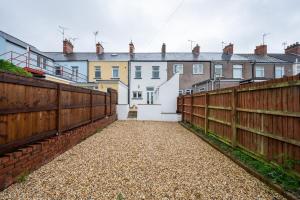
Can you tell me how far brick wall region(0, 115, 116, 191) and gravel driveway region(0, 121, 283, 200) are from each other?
0.50 feet

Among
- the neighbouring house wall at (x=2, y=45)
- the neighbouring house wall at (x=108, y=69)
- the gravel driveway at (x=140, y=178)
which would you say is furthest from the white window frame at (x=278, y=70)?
the neighbouring house wall at (x=2, y=45)

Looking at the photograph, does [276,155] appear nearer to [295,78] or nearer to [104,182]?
[295,78]

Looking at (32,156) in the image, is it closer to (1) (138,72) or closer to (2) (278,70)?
(1) (138,72)

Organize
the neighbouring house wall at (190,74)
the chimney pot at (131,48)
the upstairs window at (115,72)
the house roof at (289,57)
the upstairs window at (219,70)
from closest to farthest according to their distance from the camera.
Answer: the neighbouring house wall at (190,74)
the upstairs window at (219,70)
the upstairs window at (115,72)
the house roof at (289,57)
the chimney pot at (131,48)

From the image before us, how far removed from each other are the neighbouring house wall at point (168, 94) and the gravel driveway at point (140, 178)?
12.4m

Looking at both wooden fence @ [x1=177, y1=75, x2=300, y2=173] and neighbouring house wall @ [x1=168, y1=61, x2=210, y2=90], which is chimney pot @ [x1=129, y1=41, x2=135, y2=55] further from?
wooden fence @ [x1=177, y1=75, x2=300, y2=173]

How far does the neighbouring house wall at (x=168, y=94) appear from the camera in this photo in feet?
61.4

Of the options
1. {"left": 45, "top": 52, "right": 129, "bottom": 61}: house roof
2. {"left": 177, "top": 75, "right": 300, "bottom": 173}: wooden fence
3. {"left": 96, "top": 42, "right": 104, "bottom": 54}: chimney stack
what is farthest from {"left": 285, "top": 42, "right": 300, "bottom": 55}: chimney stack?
{"left": 177, "top": 75, "right": 300, "bottom": 173}: wooden fence

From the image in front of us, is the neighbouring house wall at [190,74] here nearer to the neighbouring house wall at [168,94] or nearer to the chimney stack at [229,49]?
the chimney stack at [229,49]

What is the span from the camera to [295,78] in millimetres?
3635

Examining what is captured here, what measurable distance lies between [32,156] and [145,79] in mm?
23188

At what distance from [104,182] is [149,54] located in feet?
90.4

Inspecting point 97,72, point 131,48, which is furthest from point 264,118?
point 131,48

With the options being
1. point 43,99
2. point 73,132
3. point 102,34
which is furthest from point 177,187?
point 102,34
